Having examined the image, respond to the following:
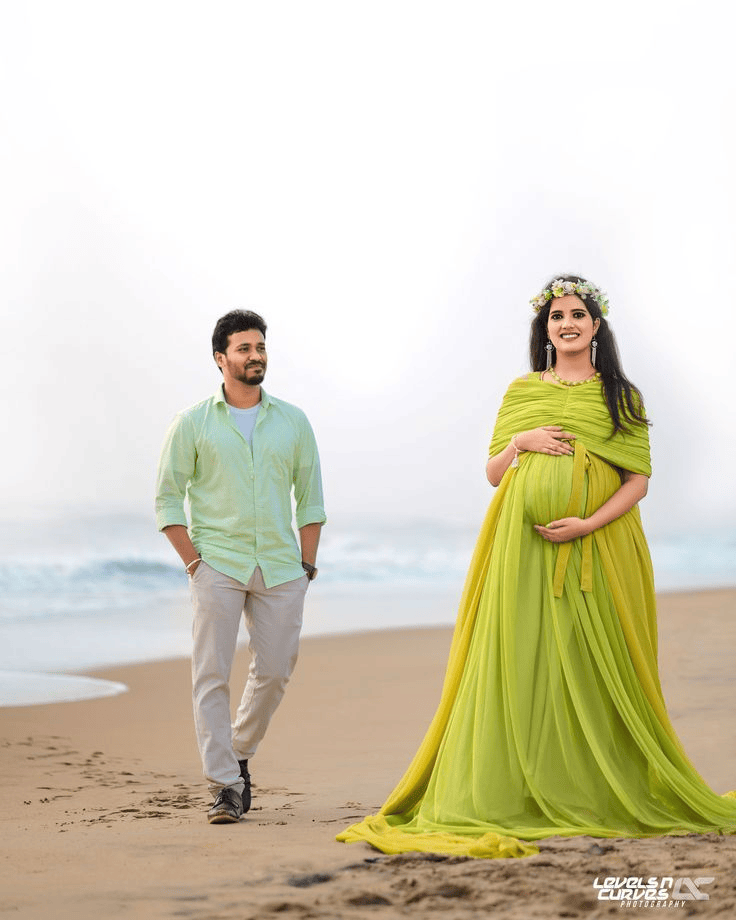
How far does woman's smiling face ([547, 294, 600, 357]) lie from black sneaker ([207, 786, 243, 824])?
1.87 meters

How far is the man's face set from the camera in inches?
179

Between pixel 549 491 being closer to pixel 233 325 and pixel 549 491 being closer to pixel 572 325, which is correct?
pixel 572 325

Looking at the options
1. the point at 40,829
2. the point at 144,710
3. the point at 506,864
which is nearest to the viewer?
the point at 506,864

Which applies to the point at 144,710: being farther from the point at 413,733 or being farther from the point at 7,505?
the point at 7,505

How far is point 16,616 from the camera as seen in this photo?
13828 millimetres

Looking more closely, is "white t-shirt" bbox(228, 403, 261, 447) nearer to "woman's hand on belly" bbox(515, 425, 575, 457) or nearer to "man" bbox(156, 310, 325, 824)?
"man" bbox(156, 310, 325, 824)

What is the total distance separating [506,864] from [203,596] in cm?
151

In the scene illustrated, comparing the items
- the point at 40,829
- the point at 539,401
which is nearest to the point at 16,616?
the point at 40,829

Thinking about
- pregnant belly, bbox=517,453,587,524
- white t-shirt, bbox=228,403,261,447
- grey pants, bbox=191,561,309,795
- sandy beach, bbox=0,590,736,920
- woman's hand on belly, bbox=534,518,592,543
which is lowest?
sandy beach, bbox=0,590,736,920

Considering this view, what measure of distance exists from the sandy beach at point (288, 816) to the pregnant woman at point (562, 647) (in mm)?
251

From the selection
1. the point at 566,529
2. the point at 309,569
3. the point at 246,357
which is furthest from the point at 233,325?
the point at 566,529

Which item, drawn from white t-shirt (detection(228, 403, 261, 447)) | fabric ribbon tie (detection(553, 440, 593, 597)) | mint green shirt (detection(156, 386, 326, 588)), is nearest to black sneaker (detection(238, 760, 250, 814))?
mint green shirt (detection(156, 386, 326, 588))

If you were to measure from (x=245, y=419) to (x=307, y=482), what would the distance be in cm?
A: 33

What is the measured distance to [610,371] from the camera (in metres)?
4.22
